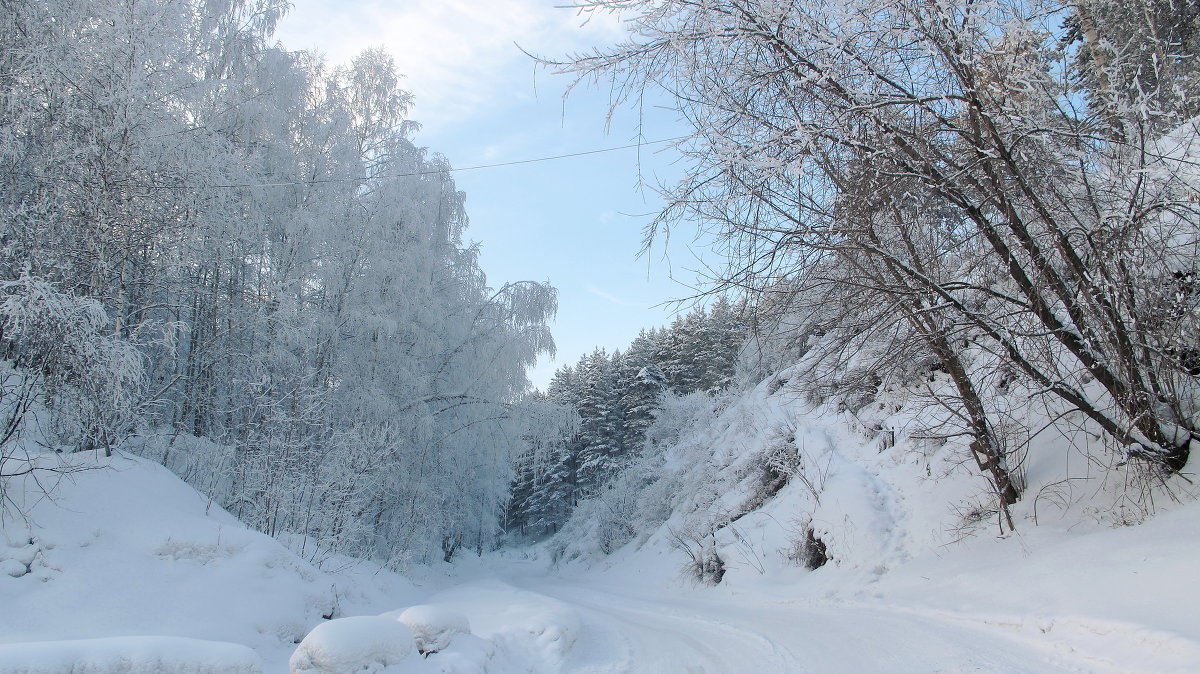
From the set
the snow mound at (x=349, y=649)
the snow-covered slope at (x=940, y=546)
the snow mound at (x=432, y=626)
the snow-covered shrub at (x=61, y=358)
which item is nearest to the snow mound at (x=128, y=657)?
the snow mound at (x=349, y=649)

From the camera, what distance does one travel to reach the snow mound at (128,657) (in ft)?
10.2

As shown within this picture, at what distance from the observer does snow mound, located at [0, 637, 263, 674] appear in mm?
3096

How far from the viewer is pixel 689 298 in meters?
4.95

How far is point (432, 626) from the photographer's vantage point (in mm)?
5793

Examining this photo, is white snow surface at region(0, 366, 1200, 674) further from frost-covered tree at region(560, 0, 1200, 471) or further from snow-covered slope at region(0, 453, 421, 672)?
frost-covered tree at region(560, 0, 1200, 471)

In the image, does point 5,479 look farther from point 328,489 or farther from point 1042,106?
point 1042,106

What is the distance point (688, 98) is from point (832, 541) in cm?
853

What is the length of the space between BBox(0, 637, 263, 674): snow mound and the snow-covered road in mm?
3071

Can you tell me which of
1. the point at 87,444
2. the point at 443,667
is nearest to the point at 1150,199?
the point at 443,667

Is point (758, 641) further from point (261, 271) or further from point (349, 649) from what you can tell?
point (261, 271)

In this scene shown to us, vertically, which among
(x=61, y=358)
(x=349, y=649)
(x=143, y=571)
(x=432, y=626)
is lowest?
(x=432, y=626)

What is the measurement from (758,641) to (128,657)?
551 centimetres

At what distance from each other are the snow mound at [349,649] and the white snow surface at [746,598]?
1cm

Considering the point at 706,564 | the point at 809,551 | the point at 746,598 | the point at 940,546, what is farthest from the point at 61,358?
the point at 706,564
